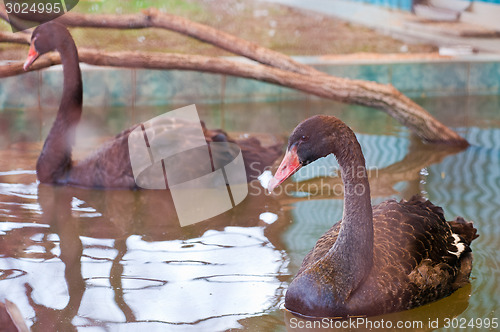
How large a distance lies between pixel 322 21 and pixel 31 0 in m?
3.65

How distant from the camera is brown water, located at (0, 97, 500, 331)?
8.56 ft

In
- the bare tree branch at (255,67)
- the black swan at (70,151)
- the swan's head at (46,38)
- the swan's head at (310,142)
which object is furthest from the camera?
the bare tree branch at (255,67)

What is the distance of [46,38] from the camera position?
14.2ft

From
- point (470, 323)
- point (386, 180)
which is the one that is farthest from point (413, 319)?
point (386, 180)

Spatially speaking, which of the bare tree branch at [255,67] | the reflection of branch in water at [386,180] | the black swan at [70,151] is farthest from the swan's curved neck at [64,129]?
the reflection of branch in water at [386,180]

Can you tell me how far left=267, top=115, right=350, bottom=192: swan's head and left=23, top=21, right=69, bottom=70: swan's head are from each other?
2399 millimetres

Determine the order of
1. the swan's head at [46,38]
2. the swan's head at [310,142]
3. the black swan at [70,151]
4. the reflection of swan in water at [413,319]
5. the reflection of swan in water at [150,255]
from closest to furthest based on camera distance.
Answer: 1. the swan's head at [310,142]
2. the reflection of swan in water at [413,319]
3. the reflection of swan in water at [150,255]
4. the black swan at [70,151]
5. the swan's head at [46,38]

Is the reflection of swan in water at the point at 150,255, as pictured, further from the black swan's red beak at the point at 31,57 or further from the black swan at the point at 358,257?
the black swan's red beak at the point at 31,57

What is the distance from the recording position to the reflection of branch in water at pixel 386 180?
13.7ft

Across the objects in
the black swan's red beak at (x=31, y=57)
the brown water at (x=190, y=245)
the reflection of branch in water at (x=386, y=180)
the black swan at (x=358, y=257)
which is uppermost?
the black swan's red beak at (x=31, y=57)

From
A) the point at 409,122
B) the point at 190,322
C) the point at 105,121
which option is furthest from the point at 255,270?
the point at 105,121

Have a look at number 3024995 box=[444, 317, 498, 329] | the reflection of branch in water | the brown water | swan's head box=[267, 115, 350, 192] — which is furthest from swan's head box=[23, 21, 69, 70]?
number 3024995 box=[444, 317, 498, 329]

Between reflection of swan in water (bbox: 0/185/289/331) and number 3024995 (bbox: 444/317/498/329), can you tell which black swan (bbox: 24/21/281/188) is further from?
number 3024995 (bbox: 444/317/498/329)

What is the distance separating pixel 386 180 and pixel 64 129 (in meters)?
2.04
